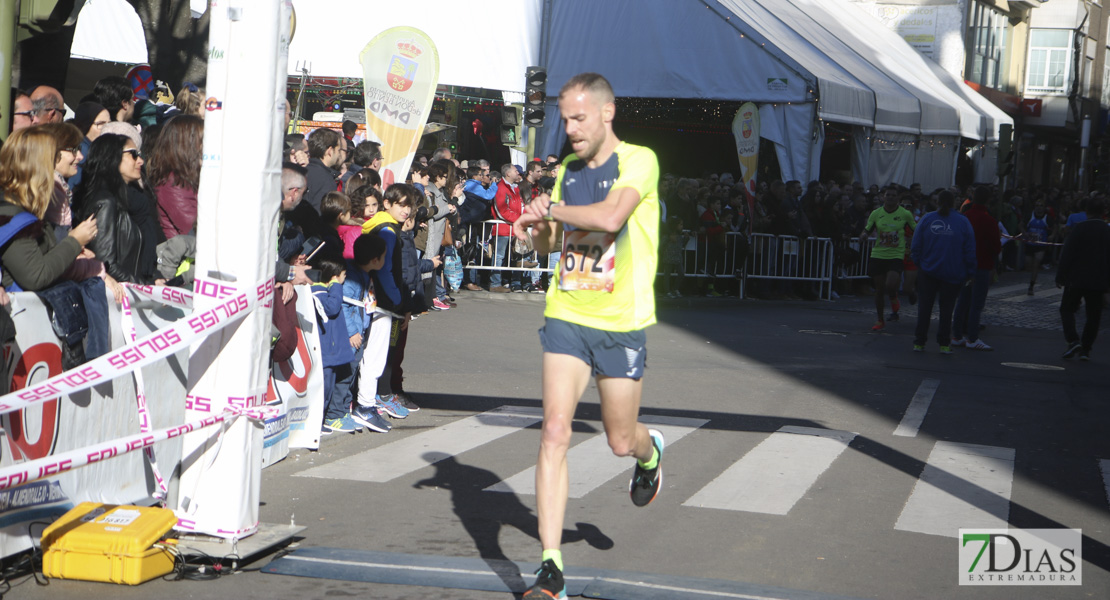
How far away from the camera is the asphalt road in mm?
5508

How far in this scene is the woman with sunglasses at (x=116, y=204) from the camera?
650cm

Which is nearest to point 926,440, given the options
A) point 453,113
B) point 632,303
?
point 632,303

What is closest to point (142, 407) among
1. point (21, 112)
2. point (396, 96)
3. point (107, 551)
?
point (107, 551)

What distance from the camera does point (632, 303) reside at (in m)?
5.03

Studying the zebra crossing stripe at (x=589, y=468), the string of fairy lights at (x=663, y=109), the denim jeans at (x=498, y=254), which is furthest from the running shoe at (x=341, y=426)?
the string of fairy lights at (x=663, y=109)

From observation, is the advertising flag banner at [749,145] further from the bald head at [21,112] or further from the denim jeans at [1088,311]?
the bald head at [21,112]

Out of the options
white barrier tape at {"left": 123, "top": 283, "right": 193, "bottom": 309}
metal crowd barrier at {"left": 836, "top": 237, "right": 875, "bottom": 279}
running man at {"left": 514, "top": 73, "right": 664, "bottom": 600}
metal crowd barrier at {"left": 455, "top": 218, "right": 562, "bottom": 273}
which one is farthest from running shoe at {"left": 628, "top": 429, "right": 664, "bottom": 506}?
metal crowd barrier at {"left": 836, "top": 237, "right": 875, "bottom": 279}

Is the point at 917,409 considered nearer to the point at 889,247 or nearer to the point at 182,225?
the point at 182,225

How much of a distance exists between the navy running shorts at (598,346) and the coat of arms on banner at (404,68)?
9530 millimetres

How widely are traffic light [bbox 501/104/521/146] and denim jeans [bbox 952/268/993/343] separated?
9622 millimetres

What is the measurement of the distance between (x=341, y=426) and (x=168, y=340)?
3.44 m

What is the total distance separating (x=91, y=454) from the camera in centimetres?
475

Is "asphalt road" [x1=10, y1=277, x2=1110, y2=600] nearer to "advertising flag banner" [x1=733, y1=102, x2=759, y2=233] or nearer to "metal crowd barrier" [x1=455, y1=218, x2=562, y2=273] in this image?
"metal crowd barrier" [x1=455, y1=218, x2=562, y2=273]

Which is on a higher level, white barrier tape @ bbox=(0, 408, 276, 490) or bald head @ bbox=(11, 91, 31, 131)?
bald head @ bbox=(11, 91, 31, 131)
